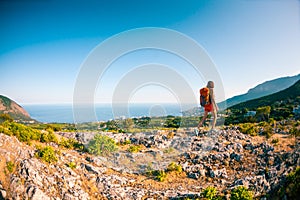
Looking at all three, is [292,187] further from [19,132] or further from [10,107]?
[10,107]

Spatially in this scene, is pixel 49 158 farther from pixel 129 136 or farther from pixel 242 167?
pixel 242 167

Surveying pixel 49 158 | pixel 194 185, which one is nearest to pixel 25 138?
pixel 49 158

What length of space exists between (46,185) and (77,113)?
323cm

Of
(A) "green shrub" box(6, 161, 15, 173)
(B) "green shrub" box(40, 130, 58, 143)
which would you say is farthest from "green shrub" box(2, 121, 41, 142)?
(A) "green shrub" box(6, 161, 15, 173)

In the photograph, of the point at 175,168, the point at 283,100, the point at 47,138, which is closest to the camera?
the point at 175,168

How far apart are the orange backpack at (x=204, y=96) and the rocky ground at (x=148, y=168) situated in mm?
3620

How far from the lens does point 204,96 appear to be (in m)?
7.97

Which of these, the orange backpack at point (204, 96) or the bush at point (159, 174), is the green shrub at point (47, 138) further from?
the orange backpack at point (204, 96)

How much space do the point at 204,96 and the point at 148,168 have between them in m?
4.96

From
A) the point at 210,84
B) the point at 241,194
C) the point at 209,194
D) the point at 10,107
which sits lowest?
the point at 209,194

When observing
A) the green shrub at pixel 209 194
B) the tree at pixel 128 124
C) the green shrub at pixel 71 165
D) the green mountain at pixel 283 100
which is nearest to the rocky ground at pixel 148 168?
the green shrub at pixel 71 165

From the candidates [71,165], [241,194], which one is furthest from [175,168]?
[71,165]

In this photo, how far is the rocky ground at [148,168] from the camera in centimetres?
748

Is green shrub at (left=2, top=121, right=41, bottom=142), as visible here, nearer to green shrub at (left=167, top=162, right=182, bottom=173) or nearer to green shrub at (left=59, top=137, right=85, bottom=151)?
green shrub at (left=59, top=137, right=85, bottom=151)
